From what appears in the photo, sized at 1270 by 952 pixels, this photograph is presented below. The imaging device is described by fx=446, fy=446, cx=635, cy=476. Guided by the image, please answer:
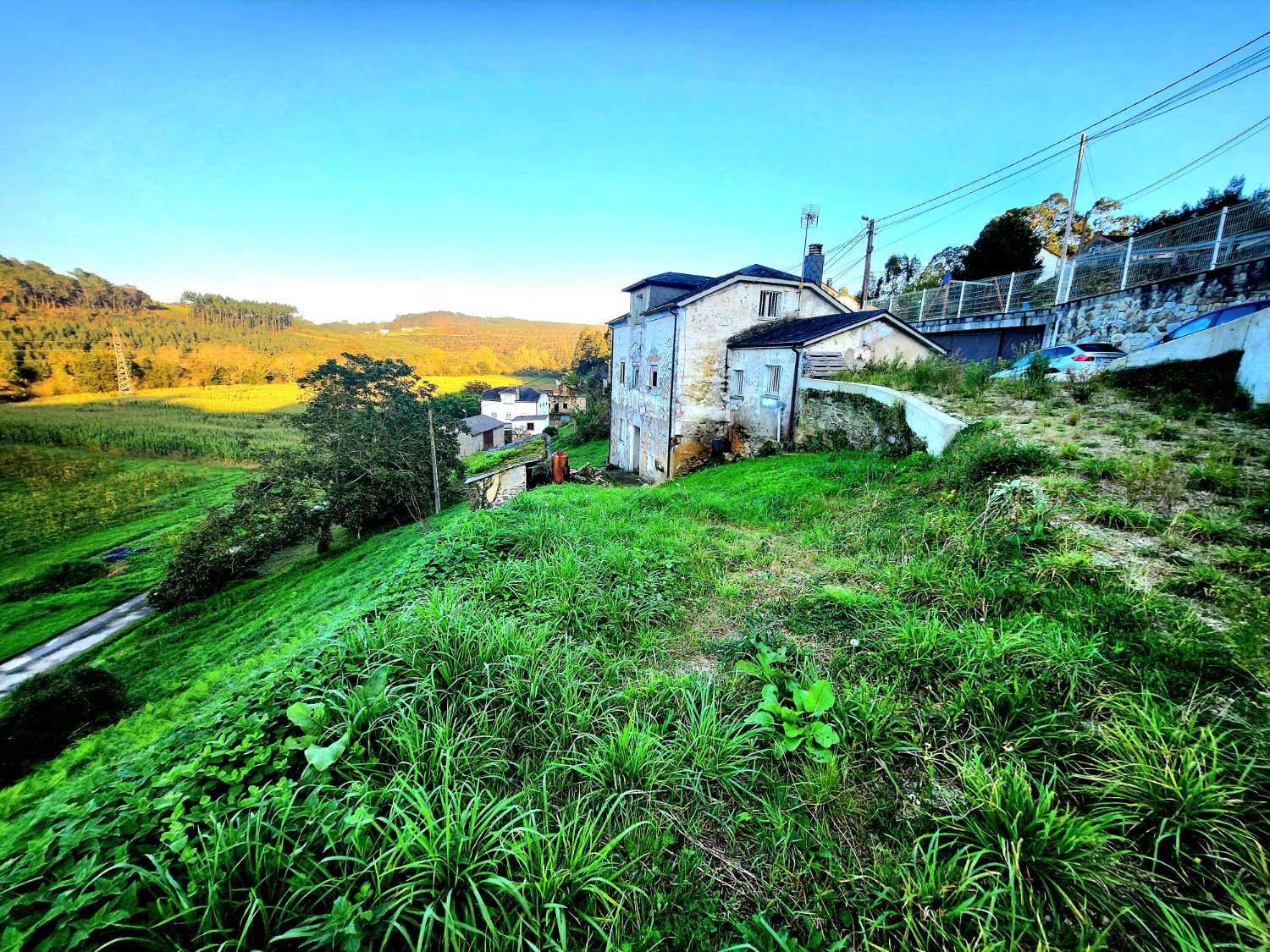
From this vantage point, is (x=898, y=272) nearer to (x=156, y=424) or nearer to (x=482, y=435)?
(x=482, y=435)

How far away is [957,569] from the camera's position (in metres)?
3.89

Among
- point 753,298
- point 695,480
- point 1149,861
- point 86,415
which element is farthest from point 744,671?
point 86,415

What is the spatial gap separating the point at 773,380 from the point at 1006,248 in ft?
49.0

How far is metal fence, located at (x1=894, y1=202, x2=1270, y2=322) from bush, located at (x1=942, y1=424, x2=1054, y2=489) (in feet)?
28.1

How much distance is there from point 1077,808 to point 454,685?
129 inches

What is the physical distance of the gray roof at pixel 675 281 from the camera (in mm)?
17609

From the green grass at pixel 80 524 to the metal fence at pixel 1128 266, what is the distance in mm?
34874

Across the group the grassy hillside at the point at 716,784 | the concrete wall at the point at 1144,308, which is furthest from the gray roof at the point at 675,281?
the grassy hillside at the point at 716,784

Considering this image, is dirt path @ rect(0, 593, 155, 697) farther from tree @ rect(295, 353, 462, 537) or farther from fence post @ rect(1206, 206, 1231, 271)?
fence post @ rect(1206, 206, 1231, 271)

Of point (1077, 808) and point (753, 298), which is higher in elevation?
point (753, 298)

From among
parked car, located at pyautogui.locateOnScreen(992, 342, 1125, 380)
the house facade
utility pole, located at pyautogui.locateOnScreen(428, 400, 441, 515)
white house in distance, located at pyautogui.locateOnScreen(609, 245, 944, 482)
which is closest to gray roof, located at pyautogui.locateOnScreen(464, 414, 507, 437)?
the house facade

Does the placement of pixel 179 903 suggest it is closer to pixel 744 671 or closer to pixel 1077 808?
pixel 744 671

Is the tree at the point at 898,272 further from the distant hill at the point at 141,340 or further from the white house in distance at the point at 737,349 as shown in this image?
the distant hill at the point at 141,340

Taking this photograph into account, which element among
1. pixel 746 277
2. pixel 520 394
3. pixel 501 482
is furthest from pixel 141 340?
pixel 746 277
